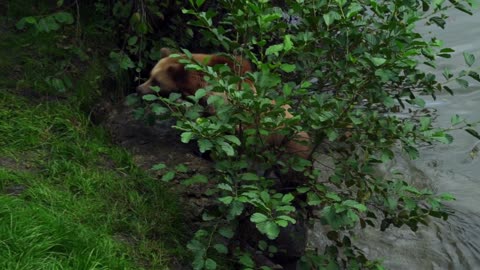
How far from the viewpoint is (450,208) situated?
5449 mm

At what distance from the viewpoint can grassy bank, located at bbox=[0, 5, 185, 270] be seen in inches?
132

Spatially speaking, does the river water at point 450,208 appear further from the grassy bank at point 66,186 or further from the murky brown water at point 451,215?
the grassy bank at point 66,186

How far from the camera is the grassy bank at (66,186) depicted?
334 cm

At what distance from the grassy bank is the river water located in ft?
6.00

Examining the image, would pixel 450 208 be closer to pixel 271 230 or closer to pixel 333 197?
pixel 333 197

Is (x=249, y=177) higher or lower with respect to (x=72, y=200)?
higher

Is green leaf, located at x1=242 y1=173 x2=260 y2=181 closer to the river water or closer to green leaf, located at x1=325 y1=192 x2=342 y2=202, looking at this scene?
green leaf, located at x1=325 y1=192 x2=342 y2=202

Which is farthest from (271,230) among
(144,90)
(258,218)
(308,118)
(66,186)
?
(144,90)

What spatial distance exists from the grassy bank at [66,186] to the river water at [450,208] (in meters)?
1.83

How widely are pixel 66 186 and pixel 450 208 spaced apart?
3174mm

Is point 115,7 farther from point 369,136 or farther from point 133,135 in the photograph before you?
point 369,136

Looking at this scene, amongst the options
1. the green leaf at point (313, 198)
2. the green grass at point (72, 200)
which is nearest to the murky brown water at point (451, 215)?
the green leaf at point (313, 198)

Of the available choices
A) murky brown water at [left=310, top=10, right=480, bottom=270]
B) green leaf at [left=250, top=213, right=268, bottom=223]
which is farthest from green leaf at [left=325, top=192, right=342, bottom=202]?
murky brown water at [left=310, top=10, right=480, bottom=270]

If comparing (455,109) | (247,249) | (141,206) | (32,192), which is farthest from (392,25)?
(455,109)
